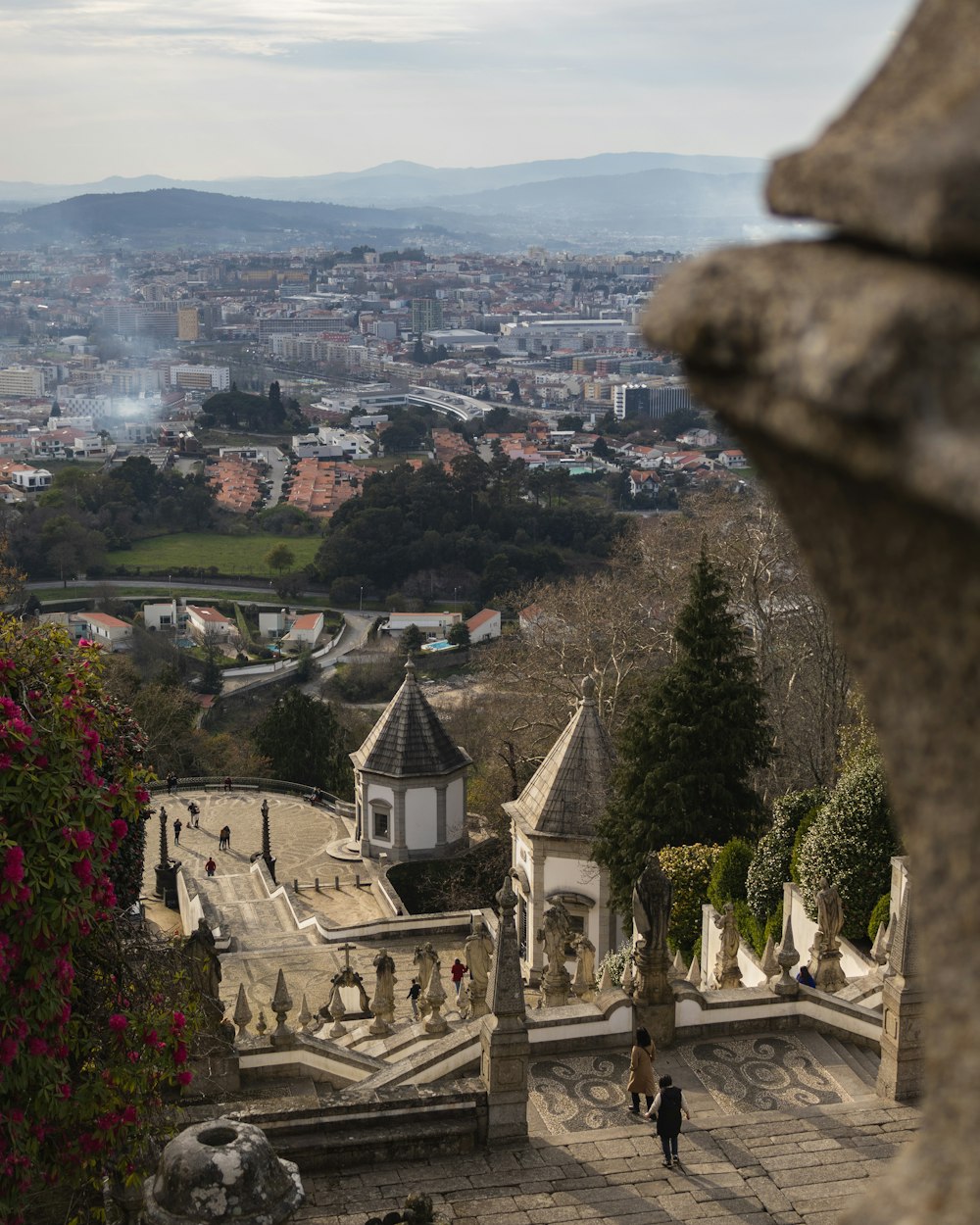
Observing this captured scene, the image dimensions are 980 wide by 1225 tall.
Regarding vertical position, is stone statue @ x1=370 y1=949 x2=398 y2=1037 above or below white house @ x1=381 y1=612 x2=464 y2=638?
above

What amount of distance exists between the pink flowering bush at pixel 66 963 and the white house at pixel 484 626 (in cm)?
5486

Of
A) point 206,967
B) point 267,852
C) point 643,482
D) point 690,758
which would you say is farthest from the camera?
point 643,482

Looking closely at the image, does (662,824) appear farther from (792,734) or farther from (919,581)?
(919,581)

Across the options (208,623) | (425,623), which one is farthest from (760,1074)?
(208,623)

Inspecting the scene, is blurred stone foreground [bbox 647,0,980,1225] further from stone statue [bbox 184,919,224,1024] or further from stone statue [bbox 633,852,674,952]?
stone statue [bbox 633,852,674,952]

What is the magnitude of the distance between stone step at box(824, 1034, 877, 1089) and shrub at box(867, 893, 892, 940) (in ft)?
6.58

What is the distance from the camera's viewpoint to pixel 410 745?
2564cm

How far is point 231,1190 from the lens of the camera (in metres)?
7.34

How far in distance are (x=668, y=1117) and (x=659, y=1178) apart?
428mm

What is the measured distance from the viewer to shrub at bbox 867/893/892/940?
13.6m

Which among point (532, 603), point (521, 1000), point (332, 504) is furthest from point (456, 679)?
point (521, 1000)

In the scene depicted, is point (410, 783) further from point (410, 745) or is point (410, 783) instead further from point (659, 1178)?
point (659, 1178)

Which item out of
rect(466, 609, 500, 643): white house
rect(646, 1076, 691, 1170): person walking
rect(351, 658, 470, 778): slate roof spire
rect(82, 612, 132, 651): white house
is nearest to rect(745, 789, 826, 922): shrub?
rect(646, 1076, 691, 1170): person walking

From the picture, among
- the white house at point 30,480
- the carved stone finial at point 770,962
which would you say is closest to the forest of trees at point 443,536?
the white house at point 30,480
